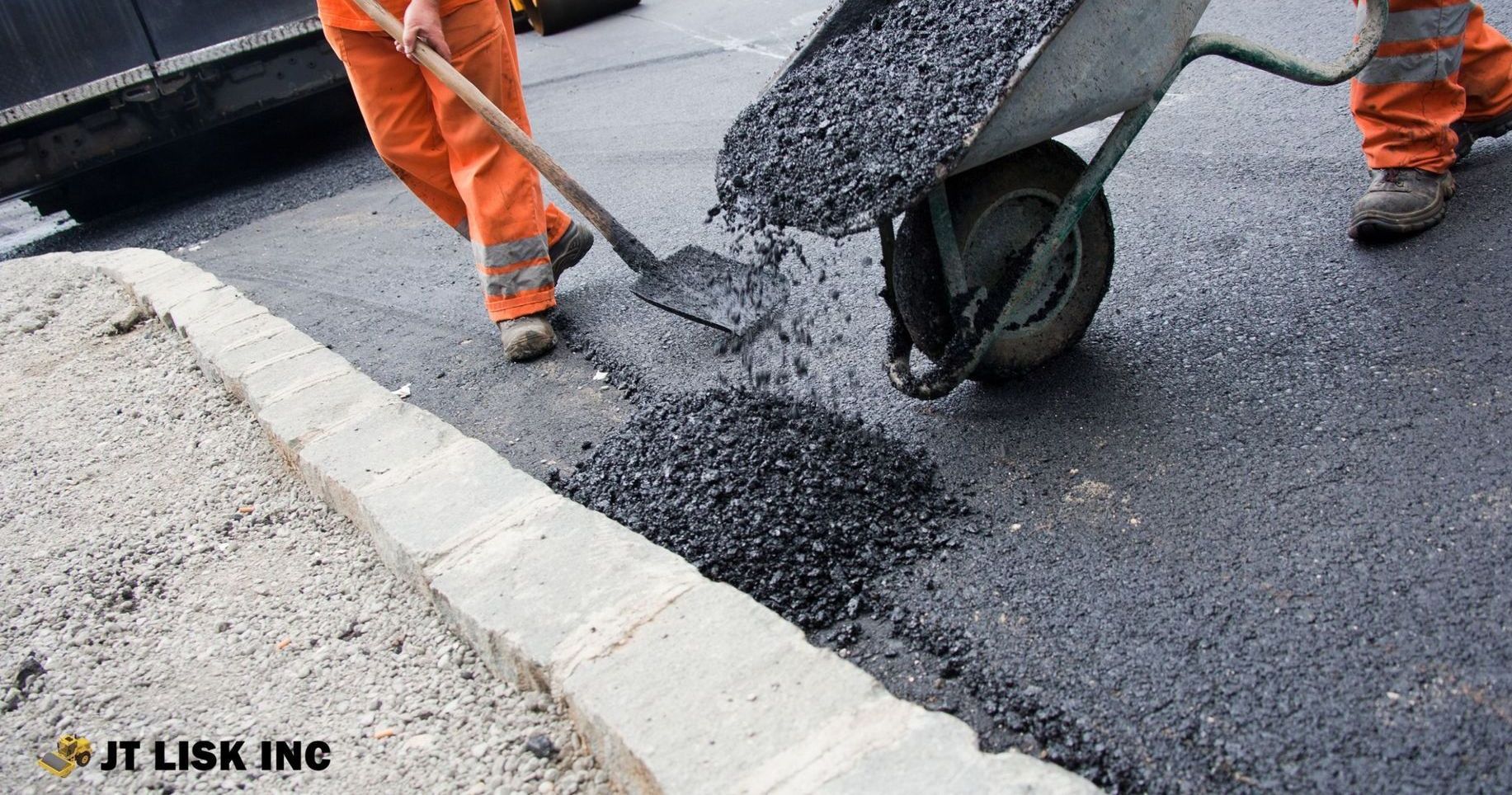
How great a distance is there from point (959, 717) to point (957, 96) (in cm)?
119

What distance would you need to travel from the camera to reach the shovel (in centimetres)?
A: 323

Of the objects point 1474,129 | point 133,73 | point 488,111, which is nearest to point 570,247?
point 488,111

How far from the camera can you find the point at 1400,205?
2830mm

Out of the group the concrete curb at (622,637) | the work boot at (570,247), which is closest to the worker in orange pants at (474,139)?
the work boot at (570,247)

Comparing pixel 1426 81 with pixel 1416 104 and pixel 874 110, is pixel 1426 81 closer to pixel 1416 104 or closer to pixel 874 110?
pixel 1416 104

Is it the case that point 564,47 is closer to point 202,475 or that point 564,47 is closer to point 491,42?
point 491,42

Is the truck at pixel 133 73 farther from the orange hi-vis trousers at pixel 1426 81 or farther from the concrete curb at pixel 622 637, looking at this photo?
the orange hi-vis trousers at pixel 1426 81

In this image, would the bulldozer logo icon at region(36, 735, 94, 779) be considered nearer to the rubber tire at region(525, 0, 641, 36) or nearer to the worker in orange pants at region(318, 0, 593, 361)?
the worker in orange pants at region(318, 0, 593, 361)

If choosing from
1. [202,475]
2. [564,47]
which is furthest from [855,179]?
[564,47]

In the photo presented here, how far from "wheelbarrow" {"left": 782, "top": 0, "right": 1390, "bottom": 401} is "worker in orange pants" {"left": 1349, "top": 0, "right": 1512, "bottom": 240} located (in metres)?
0.30

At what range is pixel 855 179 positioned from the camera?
2.18m

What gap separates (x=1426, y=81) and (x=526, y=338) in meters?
2.66

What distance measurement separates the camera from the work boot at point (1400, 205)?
283cm

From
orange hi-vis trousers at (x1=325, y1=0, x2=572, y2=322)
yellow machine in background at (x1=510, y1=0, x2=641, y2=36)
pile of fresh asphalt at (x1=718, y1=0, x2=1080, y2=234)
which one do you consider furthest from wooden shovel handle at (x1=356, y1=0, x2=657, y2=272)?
yellow machine in background at (x1=510, y1=0, x2=641, y2=36)
